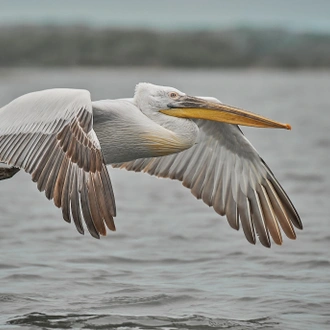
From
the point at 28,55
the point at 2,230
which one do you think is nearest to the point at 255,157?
the point at 2,230

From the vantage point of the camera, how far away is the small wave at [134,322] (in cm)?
728

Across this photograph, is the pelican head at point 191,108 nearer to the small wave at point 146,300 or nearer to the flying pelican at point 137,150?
the flying pelican at point 137,150

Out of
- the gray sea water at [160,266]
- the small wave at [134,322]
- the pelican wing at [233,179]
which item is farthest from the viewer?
the pelican wing at [233,179]

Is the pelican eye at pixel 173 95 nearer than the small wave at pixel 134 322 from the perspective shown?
No

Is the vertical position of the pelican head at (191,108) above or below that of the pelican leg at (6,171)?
above

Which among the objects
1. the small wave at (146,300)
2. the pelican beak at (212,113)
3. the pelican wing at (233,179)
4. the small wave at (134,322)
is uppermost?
the pelican beak at (212,113)

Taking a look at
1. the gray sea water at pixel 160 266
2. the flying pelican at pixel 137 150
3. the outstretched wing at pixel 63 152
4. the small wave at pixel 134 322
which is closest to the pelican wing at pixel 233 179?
the flying pelican at pixel 137 150

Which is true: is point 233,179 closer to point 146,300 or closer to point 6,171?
point 146,300

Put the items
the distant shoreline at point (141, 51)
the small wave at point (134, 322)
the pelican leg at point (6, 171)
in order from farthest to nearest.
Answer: the distant shoreline at point (141, 51)
the pelican leg at point (6, 171)
the small wave at point (134, 322)

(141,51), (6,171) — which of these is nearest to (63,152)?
(6,171)

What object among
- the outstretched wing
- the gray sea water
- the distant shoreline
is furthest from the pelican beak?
the distant shoreline

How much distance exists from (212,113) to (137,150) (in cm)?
67

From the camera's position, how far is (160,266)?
31.2 feet

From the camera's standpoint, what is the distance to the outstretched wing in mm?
6668
